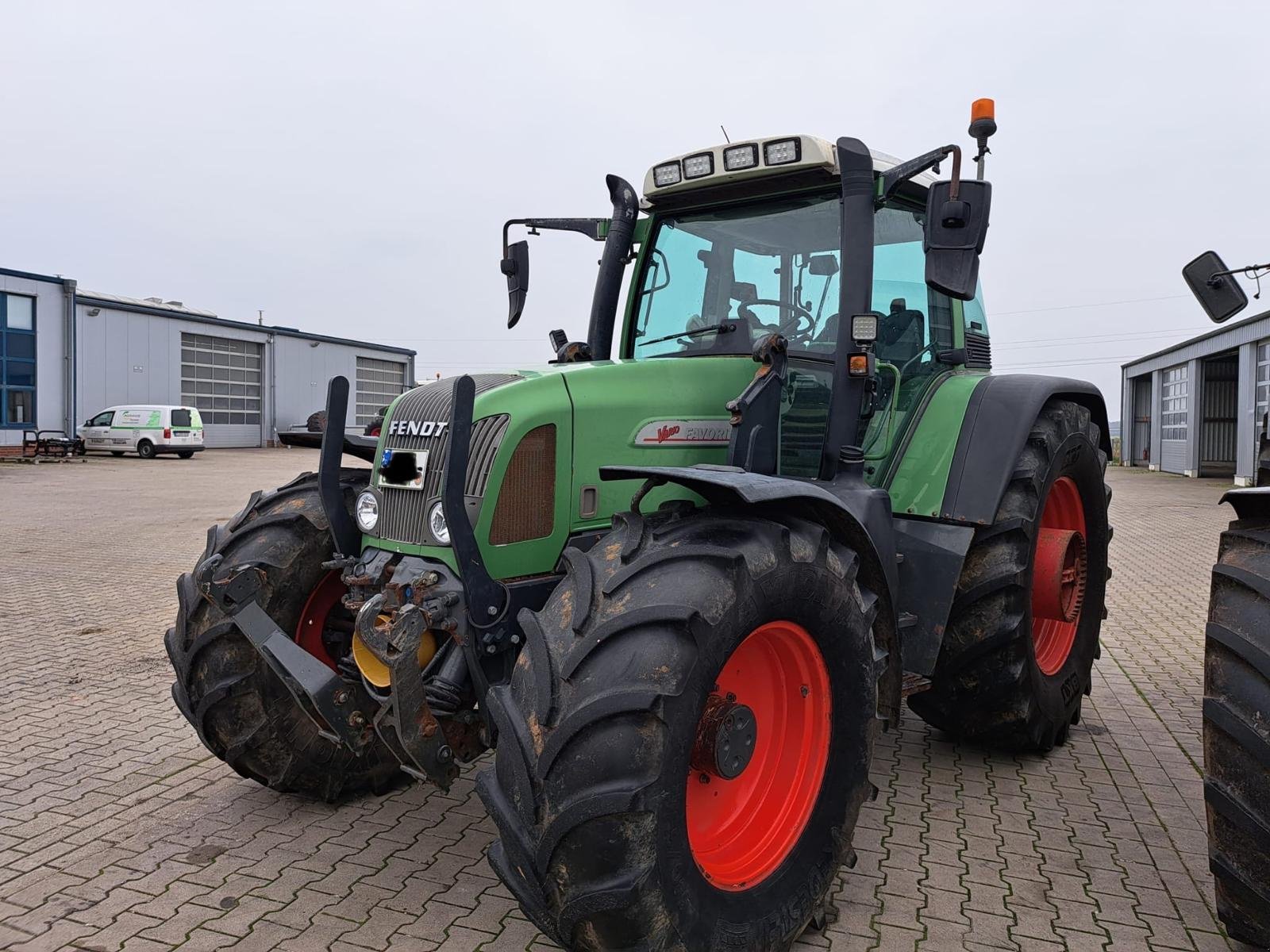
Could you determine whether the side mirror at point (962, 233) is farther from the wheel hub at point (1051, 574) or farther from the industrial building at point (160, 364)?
the industrial building at point (160, 364)

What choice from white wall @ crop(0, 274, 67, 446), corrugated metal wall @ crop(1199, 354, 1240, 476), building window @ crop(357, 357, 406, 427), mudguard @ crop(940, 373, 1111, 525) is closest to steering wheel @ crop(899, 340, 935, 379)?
mudguard @ crop(940, 373, 1111, 525)

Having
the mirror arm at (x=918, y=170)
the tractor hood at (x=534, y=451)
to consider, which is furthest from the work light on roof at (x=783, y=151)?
the tractor hood at (x=534, y=451)

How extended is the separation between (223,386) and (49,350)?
8.13m

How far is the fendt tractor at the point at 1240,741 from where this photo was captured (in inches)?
106

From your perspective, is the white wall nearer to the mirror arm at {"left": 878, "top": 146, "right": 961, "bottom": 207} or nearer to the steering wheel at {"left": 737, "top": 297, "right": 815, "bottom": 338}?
the steering wheel at {"left": 737, "top": 297, "right": 815, "bottom": 338}

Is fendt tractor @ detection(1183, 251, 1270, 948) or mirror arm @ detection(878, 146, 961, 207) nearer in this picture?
fendt tractor @ detection(1183, 251, 1270, 948)

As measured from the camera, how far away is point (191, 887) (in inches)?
132

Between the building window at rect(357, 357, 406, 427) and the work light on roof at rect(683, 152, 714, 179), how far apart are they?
4067 centimetres

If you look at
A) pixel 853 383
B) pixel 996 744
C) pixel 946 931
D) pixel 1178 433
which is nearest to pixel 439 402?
pixel 853 383

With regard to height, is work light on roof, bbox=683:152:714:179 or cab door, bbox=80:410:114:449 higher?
work light on roof, bbox=683:152:714:179

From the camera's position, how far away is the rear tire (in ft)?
8.84

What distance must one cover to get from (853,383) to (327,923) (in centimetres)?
263

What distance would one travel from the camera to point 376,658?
3182mm

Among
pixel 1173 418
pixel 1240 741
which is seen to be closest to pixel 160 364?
pixel 1173 418
